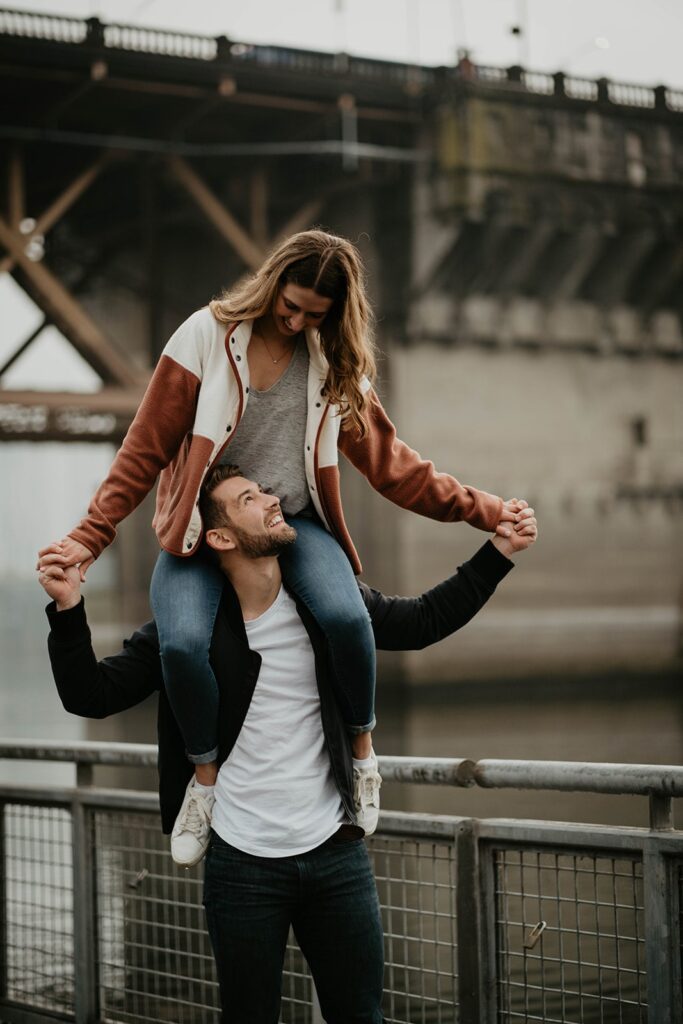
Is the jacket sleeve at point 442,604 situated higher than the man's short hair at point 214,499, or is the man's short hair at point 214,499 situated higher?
the man's short hair at point 214,499

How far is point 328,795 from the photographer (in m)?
2.99

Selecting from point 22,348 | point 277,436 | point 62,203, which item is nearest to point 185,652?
point 277,436

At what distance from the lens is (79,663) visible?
2.94m

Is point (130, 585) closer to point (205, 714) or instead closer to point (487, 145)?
point (487, 145)

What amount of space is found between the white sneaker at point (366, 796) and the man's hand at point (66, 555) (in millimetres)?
725

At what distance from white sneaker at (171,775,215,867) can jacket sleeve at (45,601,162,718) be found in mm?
246

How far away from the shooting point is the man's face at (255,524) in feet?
9.76

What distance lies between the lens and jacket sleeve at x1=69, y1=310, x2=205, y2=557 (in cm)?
309

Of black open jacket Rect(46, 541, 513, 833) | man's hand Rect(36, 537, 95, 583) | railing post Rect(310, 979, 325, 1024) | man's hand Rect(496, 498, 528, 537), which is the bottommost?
railing post Rect(310, 979, 325, 1024)

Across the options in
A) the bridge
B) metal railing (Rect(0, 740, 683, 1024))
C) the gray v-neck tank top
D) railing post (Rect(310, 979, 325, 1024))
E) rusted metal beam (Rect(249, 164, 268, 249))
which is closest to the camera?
metal railing (Rect(0, 740, 683, 1024))

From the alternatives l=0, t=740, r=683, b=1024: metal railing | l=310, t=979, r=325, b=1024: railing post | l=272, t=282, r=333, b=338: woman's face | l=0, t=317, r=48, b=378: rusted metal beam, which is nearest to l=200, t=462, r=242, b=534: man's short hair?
l=272, t=282, r=333, b=338: woman's face

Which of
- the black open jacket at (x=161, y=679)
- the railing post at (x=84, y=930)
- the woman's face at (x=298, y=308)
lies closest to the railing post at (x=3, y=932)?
the railing post at (x=84, y=930)

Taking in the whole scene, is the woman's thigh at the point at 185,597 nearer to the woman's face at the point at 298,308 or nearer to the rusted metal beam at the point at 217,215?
the woman's face at the point at 298,308

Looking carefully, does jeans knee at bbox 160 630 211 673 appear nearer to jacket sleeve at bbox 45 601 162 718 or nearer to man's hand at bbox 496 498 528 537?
jacket sleeve at bbox 45 601 162 718
